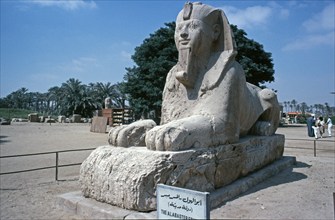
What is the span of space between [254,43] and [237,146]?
1877cm

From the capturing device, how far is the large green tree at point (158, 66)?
18422 mm

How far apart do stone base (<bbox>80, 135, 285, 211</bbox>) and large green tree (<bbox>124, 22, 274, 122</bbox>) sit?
1476 cm

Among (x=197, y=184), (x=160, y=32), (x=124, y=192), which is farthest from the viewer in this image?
(x=160, y=32)

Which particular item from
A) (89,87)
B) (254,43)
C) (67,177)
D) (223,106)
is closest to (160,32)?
(254,43)

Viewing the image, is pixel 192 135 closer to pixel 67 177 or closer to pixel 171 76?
pixel 171 76

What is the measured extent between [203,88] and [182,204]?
2.34m

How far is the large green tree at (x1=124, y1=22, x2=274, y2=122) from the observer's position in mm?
18422

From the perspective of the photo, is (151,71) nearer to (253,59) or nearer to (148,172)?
(253,59)

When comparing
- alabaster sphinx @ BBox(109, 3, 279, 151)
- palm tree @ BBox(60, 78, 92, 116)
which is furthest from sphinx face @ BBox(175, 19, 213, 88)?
palm tree @ BBox(60, 78, 92, 116)

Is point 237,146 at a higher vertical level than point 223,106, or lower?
lower

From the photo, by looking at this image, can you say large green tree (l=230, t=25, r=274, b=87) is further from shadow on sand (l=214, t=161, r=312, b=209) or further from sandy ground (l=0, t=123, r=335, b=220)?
shadow on sand (l=214, t=161, r=312, b=209)

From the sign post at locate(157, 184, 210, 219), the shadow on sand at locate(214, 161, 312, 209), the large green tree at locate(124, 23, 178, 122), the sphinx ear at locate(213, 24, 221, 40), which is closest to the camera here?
the sign post at locate(157, 184, 210, 219)

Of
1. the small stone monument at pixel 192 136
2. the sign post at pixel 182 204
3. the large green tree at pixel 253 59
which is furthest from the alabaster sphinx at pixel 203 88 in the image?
the large green tree at pixel 253 59

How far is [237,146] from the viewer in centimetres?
387
